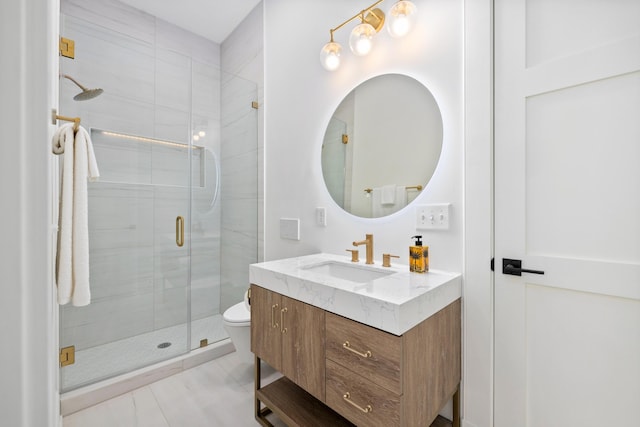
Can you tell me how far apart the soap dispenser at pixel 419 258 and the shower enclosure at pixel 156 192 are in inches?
61.4

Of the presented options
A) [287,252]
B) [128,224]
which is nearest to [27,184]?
[287,252]

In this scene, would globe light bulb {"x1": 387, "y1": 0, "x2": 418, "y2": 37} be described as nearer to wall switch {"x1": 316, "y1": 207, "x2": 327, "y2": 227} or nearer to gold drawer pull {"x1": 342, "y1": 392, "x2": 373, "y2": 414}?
wall switch {"x1": 316, "y1": 207, "x2": 327, "y2": 227}

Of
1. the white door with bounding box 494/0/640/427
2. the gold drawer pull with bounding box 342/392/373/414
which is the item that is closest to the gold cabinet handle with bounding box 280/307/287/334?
the gold drawer pull with bounding box 342/392/373/414

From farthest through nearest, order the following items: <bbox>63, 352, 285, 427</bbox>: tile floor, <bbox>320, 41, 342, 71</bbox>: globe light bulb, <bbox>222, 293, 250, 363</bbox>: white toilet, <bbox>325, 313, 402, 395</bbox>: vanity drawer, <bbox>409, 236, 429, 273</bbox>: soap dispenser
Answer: <bbox>222, 293, 250, 363</bbox>: white toilet
<bbox>320, 41, 342, 71</bbox>: globe light bulb
<bbox>63, 352, 285, 427</bbox>: tile floor
<bbox>409, 236, 429, 273</bbox>: soap dispenser
<bbox>325, 313, 402, 395</bbox>: vanity drawer

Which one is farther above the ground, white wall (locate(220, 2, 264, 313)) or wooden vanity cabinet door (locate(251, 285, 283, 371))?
white wall (locate(220, 2, 264, 313))

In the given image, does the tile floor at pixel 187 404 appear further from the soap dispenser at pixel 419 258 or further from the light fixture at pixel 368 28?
the light fixture at pixel 368 28

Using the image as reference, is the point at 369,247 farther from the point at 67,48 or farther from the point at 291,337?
the point at 67,48

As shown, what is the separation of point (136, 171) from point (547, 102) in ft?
8.71

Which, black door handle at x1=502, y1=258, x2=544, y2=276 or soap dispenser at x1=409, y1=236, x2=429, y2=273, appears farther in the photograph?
soap dispenser at x1=409, y1=236, x2=429, y2=273

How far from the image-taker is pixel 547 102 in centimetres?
109

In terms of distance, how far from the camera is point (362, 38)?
1562 mm

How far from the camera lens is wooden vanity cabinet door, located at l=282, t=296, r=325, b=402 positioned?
117 centimetres

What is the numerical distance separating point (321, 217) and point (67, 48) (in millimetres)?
1992

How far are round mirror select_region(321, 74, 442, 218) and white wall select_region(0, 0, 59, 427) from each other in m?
1.38
